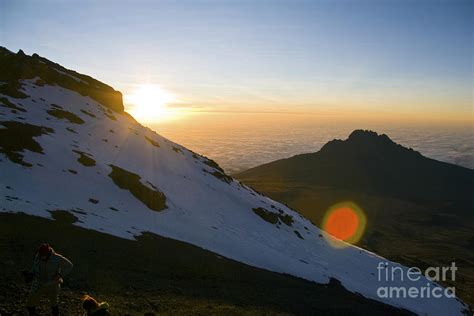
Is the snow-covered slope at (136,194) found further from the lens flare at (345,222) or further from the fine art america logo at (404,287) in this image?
the lens flare at (345,222)

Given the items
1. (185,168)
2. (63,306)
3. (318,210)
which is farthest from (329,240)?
(318,210)

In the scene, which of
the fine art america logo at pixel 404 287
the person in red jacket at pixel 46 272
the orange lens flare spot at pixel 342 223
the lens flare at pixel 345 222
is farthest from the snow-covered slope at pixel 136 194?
the lens flare at pixel 345 222

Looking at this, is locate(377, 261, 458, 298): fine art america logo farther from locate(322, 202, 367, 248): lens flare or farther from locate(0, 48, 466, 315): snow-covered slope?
locate(322, 202, 367, 248): lens flare

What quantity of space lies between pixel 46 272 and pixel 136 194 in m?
33.5

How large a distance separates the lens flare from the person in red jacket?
12068 cm

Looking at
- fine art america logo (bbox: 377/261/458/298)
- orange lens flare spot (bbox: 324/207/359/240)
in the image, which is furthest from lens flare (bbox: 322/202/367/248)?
fine art america logo (bbox: 377/261/458/298)

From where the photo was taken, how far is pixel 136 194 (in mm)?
46656

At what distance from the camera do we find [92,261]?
25375mm

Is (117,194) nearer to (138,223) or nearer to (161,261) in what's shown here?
(138,223)

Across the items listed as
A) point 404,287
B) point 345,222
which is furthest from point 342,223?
point 404,287

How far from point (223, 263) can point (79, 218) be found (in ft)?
45.7

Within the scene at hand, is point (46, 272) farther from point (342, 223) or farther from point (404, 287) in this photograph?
point (342, 223)

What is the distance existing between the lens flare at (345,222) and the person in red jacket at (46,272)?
396ft

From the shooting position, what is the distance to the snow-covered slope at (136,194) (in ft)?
122
